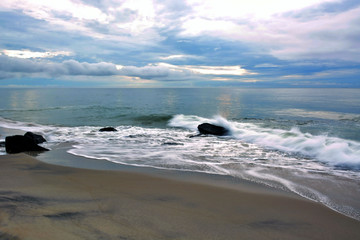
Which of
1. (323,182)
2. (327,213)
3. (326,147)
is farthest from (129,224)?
(326,147)

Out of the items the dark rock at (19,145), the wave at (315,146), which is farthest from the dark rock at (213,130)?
the dark rock at (19,145)

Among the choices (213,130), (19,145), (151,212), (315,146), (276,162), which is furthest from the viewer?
(213,130)

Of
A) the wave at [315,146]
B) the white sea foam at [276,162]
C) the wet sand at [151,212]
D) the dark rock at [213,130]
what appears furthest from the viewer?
the dark rock at [213,130]

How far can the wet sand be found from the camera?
3.46m

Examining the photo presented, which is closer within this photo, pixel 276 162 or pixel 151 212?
pixel 151 212

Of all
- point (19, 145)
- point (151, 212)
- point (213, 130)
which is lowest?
point (213, 130)

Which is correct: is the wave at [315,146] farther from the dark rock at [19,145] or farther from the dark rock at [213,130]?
the dark rock at [19,145]

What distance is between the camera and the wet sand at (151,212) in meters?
3.46

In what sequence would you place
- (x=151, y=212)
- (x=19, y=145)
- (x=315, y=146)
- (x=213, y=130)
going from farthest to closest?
(x=213, y=130)
(x=315, y=146)
(x=19, y=145)
(x=151, y=212)

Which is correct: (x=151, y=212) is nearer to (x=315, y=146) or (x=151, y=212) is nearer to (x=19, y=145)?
(x=19, y=145)

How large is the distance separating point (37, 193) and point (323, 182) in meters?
7.14

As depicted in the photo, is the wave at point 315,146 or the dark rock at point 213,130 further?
the dark rock at point 213,130

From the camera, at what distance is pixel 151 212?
4.25 meters

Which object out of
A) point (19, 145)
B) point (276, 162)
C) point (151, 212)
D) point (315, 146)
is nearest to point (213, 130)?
point (315, 146)
